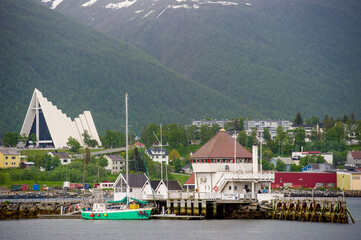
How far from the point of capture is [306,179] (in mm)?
115250

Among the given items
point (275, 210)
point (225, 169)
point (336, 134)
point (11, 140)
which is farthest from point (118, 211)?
point (336, 134)

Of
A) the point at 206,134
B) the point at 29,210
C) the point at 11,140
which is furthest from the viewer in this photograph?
the point at 11,140

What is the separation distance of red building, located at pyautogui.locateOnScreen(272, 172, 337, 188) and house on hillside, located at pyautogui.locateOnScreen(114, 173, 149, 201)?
52.0m

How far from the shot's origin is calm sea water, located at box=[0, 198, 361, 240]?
47188mm

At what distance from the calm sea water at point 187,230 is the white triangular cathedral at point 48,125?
103 metres

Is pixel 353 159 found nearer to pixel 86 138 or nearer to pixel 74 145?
pixel 74 145

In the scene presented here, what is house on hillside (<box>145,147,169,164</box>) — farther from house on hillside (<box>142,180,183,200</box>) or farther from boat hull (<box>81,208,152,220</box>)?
boat hull (<box>81,208,152,220</box>)

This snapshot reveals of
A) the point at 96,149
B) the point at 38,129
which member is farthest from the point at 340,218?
the point at 38,129

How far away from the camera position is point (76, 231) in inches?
2058

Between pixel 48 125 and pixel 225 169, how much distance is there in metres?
107

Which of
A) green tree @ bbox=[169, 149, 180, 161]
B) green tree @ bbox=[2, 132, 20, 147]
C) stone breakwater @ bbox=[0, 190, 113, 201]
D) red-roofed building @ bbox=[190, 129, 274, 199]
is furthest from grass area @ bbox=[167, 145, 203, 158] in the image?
red-roofed building @ bbox=[190, 129, 274, 199]

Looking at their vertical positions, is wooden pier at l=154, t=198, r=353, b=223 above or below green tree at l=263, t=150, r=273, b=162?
below

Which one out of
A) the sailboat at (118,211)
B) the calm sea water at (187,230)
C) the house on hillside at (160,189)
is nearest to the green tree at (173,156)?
the house on hillside at (160,189)

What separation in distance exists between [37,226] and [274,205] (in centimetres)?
1906
